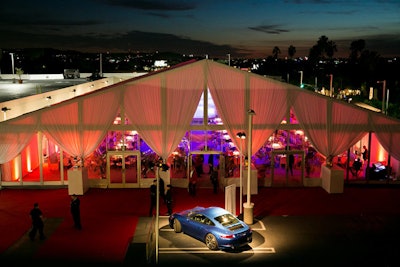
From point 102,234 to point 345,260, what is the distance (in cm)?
798

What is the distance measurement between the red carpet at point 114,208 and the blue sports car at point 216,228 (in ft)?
7.19

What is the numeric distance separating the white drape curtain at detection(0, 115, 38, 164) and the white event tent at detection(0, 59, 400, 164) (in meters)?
0.04

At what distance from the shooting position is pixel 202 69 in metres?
20.7

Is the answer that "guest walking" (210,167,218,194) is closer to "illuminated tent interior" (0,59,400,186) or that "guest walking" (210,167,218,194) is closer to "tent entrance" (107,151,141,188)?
"illuminated tent interior" (0,59,400,186)

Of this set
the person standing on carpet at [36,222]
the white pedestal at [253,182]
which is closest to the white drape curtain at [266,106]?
the white pedestal at [253,182]

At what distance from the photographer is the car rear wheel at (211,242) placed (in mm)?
13727

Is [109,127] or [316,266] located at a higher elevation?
[109,127]

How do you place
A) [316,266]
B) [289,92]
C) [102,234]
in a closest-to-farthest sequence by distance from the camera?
[316,266], [102,234], [289,92]

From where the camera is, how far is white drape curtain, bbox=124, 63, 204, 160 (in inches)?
809

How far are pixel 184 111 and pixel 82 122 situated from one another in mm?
4723

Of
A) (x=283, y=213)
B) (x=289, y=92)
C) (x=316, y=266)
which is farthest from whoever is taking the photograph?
(x=289, y=92)

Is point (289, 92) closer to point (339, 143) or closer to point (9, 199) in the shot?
point (339, 143)

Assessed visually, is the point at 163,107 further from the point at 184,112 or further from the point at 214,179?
the point at 214,179

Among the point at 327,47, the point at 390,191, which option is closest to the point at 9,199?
the point at 390,191
